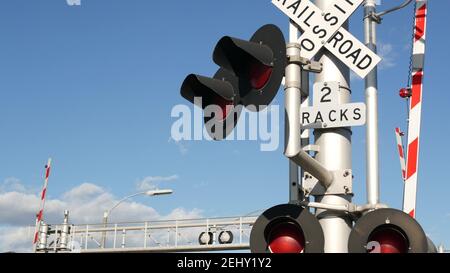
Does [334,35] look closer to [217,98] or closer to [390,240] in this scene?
Answer: [217,98]

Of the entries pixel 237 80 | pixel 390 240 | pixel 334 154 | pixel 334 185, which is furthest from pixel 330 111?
pixel 390 240

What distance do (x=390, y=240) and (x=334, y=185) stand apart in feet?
2.39

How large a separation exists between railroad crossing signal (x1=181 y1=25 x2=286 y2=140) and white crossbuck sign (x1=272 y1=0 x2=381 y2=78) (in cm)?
63

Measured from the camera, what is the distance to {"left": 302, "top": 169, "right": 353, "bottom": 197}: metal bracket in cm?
411

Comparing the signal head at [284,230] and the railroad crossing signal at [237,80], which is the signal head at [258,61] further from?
the signal head at [284,230]

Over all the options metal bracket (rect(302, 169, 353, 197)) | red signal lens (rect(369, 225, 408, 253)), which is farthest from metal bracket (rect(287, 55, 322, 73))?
red signal lens (rect(369, 225, 408, 253))

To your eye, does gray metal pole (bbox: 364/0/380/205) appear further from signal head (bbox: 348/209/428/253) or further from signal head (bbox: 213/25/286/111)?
signal head (bbox: 213/25/286/111)

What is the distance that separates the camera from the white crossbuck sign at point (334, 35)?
429 centimetres

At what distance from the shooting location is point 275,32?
3730mm

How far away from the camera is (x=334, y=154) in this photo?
14.0ft

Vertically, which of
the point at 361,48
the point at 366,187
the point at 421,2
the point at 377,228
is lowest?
the point at 377,228
